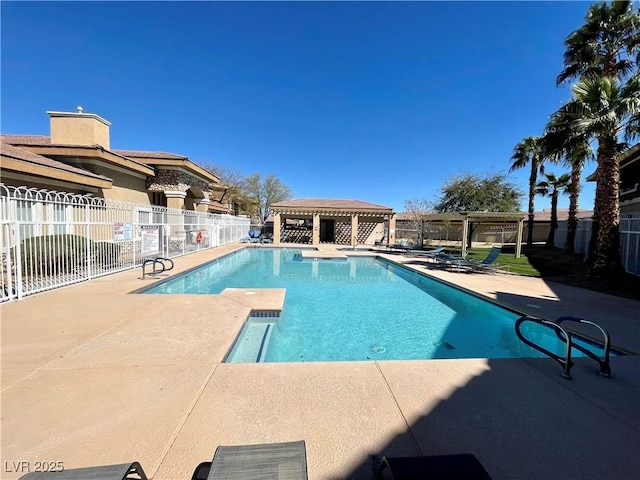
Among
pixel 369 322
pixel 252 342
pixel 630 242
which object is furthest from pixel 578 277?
Result: pixel 252 342

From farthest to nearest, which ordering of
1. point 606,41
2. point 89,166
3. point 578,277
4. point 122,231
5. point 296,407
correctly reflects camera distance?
point 89,166
point 606,41
point 578,277
point 122,231
point 296,407

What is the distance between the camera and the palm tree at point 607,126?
865 cm

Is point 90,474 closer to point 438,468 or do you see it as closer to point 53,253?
point 438,468

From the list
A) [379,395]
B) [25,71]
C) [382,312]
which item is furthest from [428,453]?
[25,71]

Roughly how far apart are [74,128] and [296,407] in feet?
58.6

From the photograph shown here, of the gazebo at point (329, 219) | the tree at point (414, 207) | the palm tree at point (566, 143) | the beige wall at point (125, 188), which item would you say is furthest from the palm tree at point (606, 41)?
the tree at point (414, 207)

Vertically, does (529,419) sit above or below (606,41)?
below

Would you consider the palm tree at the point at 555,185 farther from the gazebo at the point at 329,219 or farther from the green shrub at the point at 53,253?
the green shrub at the point at 53,253

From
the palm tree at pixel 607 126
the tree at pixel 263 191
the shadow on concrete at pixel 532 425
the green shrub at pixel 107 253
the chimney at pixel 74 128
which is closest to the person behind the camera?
the shadow on concrete at pixel 532 425

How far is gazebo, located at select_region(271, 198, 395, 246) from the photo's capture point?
2745 centimetres

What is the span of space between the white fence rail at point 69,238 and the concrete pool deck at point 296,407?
2.60 metres

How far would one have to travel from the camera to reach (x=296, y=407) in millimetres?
2693

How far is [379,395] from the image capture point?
9.66ft

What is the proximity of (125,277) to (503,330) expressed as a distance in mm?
10779
